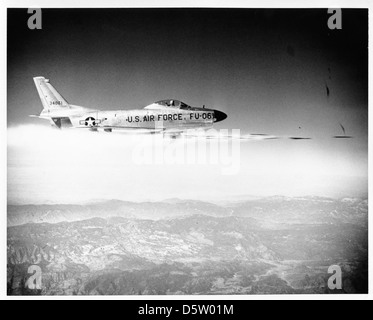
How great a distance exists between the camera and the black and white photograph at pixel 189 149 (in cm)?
385

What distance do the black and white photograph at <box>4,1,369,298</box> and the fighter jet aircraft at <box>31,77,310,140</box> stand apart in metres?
0.01

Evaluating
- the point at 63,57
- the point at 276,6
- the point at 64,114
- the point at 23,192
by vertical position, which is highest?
the point at 276,6

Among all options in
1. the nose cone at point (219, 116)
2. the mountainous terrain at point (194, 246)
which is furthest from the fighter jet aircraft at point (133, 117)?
the mountainous terrain at point (194, 246)

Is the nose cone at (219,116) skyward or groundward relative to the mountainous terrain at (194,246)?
skyward

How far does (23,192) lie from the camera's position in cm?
384

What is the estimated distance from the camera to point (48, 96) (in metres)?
3.88

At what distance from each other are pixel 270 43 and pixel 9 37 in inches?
76.4

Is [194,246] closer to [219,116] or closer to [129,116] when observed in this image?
[219,116]

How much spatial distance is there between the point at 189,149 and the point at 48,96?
3.69ft

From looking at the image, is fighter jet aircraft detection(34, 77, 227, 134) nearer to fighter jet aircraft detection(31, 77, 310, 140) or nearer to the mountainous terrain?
fighter jet aircraft detection(31, 77, 310, 140)

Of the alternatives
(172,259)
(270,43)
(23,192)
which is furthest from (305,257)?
(23,192)

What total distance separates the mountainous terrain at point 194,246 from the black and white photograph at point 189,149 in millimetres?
10

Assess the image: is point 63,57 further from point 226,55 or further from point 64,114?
point 226,55

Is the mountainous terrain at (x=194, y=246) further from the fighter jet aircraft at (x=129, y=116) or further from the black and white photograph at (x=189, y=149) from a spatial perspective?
the fighter jet aircraft at (x=129, y=116)
